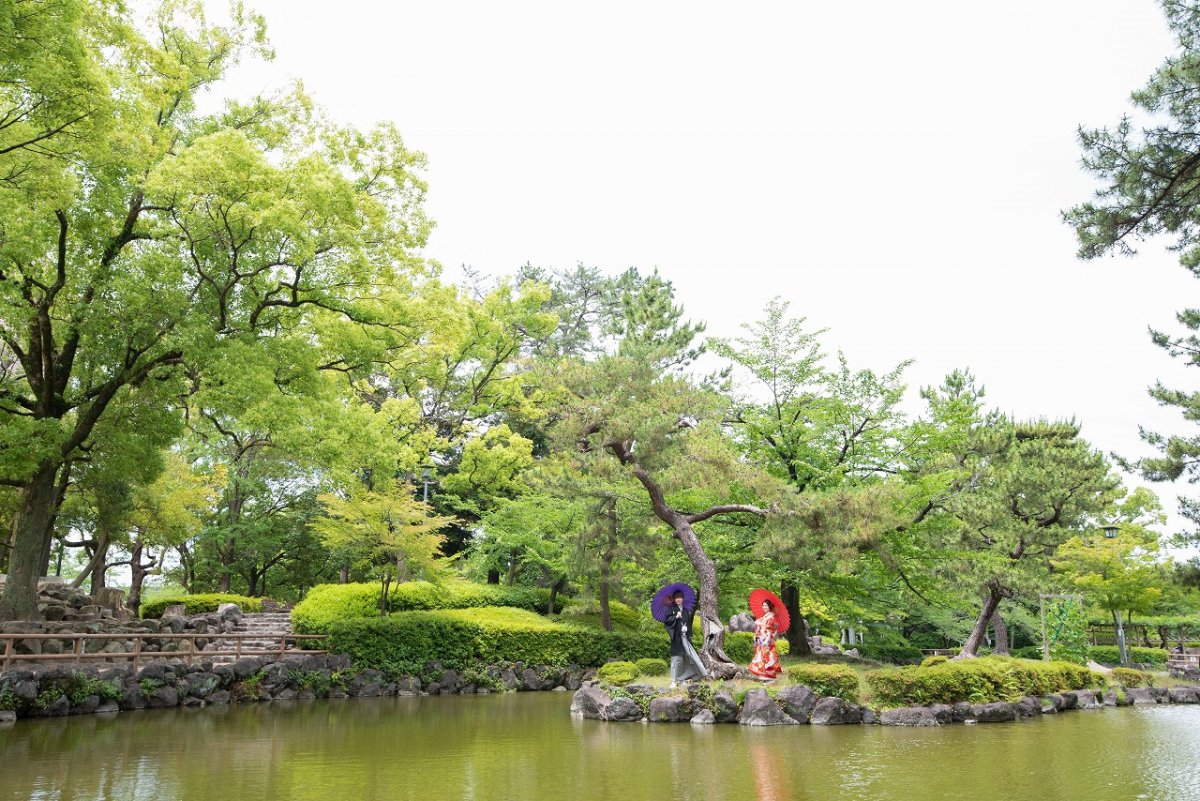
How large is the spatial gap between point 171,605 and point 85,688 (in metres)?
9.40

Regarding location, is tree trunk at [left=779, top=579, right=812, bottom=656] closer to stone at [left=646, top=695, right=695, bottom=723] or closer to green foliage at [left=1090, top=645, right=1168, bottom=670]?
stone at [left=646, top=695, right=695, bottom=723]

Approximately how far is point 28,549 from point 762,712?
40.9 ft

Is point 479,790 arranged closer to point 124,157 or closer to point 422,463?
point 124,157

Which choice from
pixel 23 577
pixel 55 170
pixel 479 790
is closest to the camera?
pixel 479 790

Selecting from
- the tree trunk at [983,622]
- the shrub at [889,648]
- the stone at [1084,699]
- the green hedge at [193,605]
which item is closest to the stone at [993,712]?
the stone at [1084,699]

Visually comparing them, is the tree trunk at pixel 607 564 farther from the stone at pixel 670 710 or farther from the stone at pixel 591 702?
the stone at pixel 670 710

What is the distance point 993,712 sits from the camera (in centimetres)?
1130

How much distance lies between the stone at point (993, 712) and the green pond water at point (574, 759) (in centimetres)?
30

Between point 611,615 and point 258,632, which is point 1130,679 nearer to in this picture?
point 611,615

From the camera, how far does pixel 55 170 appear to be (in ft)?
33.3

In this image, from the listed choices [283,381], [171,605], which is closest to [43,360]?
[283,381]

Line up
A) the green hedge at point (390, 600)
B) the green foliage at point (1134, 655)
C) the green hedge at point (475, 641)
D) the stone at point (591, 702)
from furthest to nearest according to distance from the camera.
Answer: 1. the green foliage at point (1134, 655)
2. the green hedge at point (390, 600)
3. the green hedge at point (475, 641)
4. the stone at point (591, 702)

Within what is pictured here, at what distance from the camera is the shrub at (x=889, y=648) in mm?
25031

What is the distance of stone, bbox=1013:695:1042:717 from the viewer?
38.8 ft
